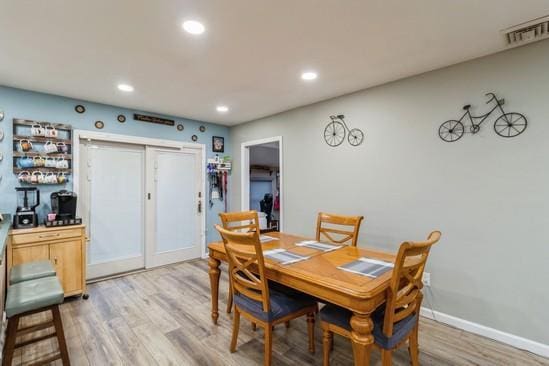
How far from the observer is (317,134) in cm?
362

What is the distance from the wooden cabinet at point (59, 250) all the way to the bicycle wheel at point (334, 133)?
3.13 metres

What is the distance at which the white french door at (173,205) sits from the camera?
4.14 m

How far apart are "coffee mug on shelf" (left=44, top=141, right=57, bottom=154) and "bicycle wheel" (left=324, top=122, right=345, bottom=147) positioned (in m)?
3.35

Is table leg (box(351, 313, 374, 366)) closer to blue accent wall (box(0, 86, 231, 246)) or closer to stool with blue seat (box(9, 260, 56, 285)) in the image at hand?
stool with blue seat (box(9, 260, 56, 285))

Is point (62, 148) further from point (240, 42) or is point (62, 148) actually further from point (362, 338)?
point (362, 338)

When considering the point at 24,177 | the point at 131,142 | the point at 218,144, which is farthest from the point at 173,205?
the point at 24,177

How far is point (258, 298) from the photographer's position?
1.85 meters

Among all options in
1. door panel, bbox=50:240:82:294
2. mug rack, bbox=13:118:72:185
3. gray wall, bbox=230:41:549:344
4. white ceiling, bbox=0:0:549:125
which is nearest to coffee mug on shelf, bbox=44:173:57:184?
mug rack, bbox=13:118:72:185

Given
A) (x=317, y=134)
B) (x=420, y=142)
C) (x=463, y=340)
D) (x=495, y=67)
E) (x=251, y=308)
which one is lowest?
(x=463, y=340)

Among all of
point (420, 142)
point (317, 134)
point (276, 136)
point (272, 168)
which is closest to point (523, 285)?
point (420, 142)

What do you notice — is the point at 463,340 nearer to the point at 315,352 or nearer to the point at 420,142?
the point at 315,352

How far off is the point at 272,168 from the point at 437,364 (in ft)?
20.3

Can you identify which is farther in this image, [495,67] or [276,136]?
[276,136]

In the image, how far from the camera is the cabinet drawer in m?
2.66
